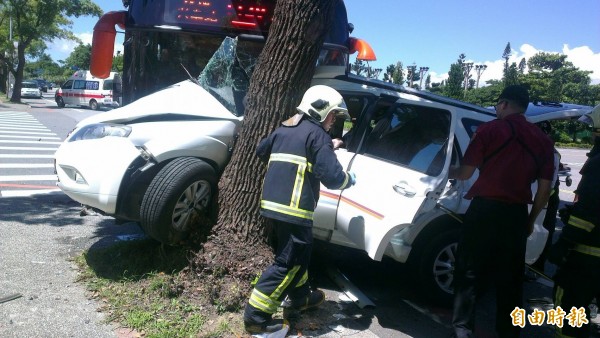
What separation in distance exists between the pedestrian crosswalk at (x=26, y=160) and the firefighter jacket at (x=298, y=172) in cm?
546

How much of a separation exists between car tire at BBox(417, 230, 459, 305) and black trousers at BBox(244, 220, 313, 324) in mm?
1200

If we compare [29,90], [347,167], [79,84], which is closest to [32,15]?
[79,84]

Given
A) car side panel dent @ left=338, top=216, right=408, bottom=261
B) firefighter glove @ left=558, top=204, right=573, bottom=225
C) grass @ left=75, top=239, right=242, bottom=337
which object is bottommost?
grass @ left=75, top=239, right=242, bottom=337

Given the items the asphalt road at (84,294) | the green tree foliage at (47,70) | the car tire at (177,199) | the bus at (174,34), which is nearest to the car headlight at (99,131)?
the car tire at (177,199)

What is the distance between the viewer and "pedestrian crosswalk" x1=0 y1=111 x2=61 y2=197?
25.9 ft

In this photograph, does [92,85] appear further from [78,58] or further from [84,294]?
[78,58]

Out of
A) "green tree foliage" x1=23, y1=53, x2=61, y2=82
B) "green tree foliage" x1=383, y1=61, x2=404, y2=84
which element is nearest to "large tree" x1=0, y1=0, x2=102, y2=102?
"green tree foliage" x1=383, y1=61, x2=404, y2=84

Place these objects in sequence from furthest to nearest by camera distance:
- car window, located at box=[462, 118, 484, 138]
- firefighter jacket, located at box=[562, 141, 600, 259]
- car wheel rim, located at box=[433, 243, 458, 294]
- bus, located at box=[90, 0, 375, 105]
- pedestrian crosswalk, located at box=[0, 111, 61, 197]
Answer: pedestrian crosswalk, located at box=[0, 111, 61, 197], bus, located at box=[90, 0, 375, 105], car window, located at box=[462, 118, 484, 138], car wheel rim, located at box=[433, 243, 458, 294], firefighter jacket, located at box=[562, 141, 600, 259]

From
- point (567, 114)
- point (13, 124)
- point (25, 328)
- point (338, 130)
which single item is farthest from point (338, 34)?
point (13, 124)

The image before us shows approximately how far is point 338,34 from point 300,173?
10.1 ft

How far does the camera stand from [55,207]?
675 centimetres

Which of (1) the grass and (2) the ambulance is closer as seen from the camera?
(1) the grass

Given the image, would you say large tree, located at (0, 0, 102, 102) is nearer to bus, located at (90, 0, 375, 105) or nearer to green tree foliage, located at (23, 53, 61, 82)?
bus, located at (90, 0, 375, 105)

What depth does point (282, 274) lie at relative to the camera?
11.3ft
